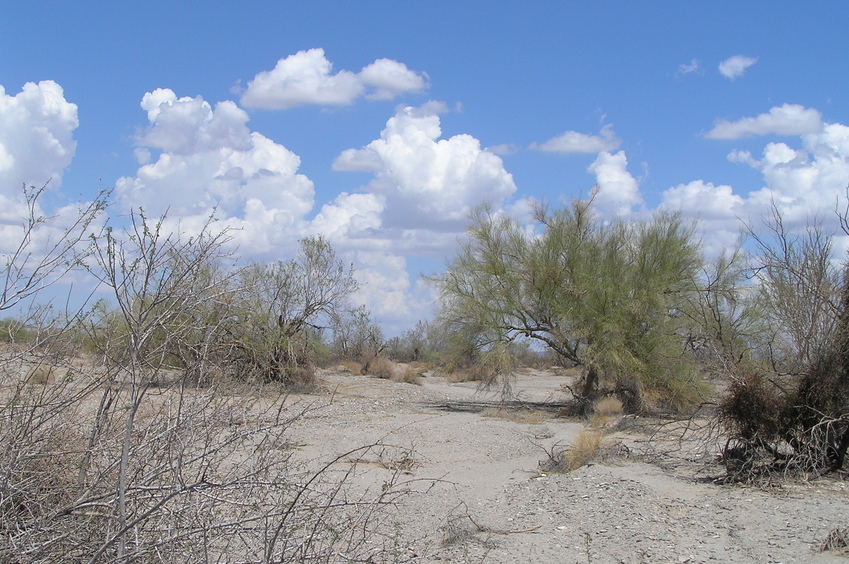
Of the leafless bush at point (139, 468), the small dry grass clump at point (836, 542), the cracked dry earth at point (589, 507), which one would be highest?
the leafless bush at point (139, 468)

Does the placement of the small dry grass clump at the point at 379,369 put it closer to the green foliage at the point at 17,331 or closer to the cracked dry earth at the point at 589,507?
the cracked dry earth at the point at 589,507

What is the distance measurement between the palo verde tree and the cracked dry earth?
5366 millimetres

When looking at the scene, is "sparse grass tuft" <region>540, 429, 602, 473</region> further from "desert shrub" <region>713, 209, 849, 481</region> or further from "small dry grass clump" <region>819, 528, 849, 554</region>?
"small dry grass clump" <region>819, 528, 849, 554</region>

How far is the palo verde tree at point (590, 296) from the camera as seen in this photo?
20906mm

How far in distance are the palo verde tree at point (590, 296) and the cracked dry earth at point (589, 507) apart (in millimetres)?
5366

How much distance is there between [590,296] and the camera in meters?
21.2

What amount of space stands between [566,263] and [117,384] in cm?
1893

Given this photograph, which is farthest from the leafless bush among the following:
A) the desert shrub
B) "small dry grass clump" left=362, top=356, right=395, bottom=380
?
"small dry grass clump" left=362, top=356, right=395, bottom=380

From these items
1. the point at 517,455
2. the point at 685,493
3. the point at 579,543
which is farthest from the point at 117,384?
the point at 517,455

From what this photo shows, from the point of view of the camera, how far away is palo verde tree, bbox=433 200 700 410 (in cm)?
2091

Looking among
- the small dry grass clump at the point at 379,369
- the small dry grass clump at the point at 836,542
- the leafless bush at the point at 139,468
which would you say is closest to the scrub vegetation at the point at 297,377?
the leafless bush at the point at 139,468

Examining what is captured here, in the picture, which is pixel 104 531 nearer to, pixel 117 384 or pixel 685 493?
pixel 117 384

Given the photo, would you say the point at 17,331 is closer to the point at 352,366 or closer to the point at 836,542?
the point at 836,542

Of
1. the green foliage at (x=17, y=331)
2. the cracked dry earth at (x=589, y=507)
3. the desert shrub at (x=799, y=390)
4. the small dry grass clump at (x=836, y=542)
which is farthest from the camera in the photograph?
the desert shrub at (x=799, y=390)
